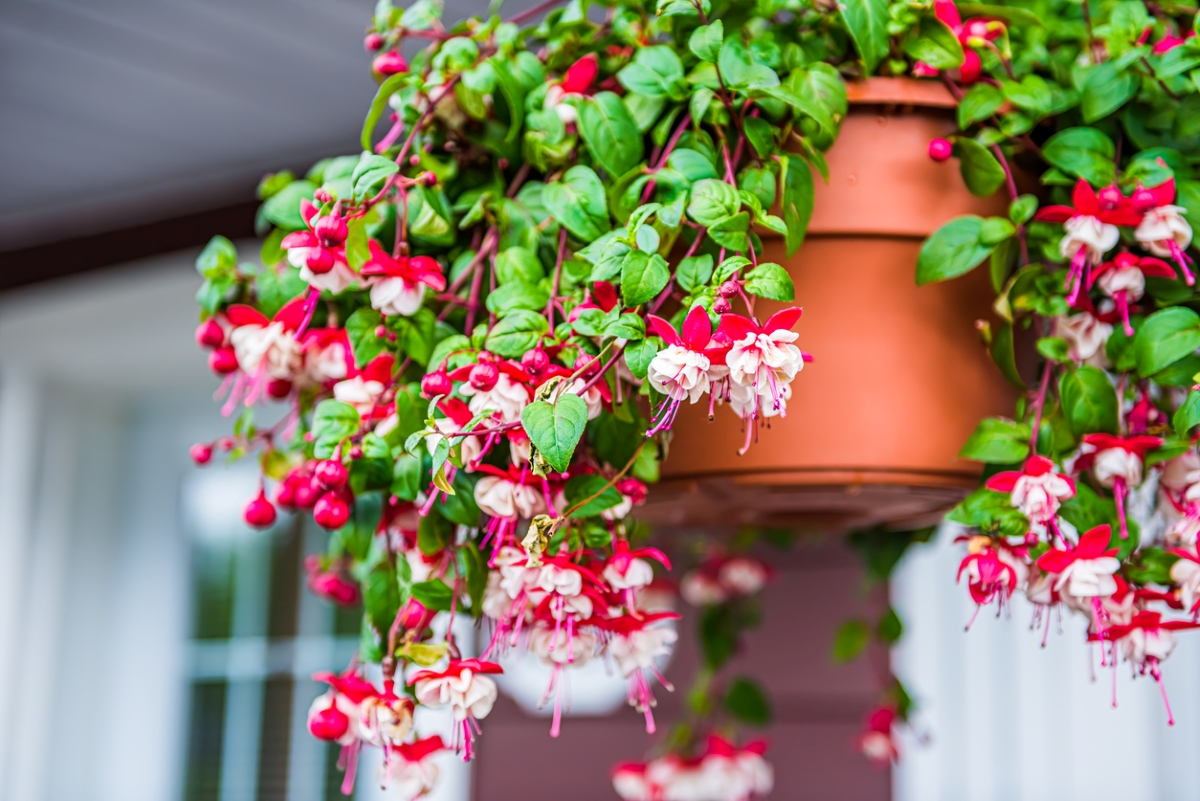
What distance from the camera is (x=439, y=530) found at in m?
0.55

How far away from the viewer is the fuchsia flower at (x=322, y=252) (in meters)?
0.52

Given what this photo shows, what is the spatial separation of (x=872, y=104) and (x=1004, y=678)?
849 mm

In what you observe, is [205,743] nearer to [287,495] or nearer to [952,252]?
[287,495]

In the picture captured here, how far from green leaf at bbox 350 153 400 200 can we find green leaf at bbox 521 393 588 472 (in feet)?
0.48

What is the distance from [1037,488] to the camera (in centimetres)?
51

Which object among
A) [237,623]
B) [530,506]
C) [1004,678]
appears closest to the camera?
[530,506]

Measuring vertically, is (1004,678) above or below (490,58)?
below

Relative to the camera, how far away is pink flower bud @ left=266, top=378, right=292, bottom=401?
2.13 ft

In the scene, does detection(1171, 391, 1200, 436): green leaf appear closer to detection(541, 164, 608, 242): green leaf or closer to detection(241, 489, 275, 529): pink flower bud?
detection(541, 164, 608, 242): green leaf

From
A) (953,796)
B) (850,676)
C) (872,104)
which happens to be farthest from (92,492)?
(872,104)

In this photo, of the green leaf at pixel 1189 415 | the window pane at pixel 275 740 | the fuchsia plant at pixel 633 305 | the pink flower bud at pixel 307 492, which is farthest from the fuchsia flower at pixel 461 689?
the window pane at pixel 275 740

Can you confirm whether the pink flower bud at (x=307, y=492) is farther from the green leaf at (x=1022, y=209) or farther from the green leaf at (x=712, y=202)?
the green leaf at (x=1022, y=209)

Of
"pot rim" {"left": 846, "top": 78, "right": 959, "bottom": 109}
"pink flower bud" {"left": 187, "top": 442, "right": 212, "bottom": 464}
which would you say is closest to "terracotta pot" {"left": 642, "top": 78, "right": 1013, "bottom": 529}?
"pot rim" {"left": 846, "top": 78, "right": 959, "bottom": 109}

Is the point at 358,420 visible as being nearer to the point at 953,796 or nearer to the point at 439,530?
the point at 439,530
